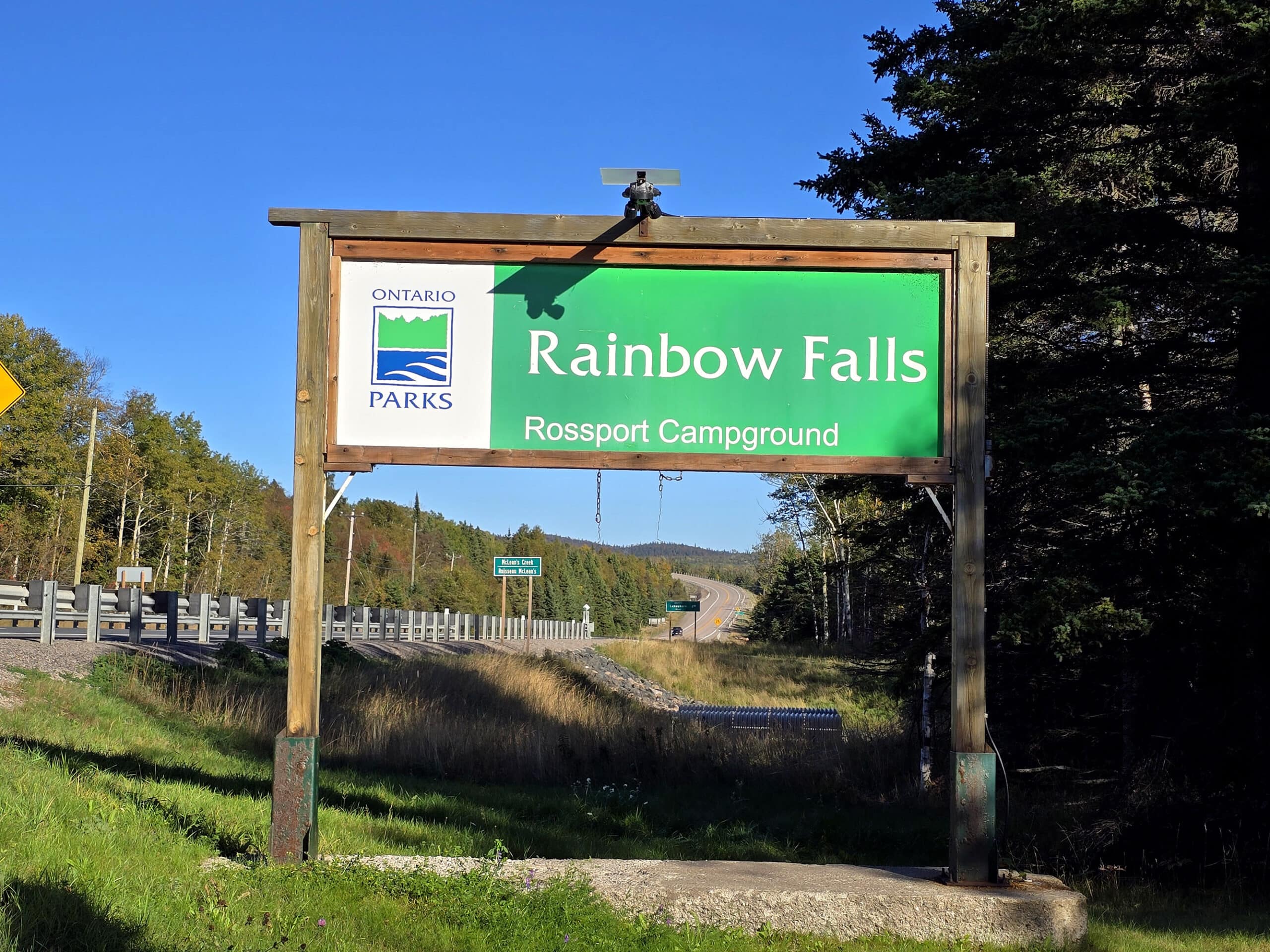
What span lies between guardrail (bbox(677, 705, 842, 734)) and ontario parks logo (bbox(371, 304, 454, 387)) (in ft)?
39.2

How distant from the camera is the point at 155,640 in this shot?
21.6m

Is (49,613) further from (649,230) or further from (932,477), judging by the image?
(932,477)

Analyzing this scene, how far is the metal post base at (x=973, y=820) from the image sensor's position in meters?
6.21

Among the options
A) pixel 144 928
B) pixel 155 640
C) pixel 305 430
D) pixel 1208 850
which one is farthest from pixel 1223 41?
pixel 155 640

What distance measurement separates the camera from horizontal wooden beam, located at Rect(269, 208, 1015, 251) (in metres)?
6.74

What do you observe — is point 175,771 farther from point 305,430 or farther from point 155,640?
point 155,640

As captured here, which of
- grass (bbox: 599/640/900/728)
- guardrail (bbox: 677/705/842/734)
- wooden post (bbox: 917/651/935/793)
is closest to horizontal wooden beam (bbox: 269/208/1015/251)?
wooden post (bbox: 917/651/935/793)

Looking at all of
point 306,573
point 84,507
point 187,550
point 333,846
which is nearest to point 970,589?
point 306,573

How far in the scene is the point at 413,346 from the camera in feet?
22.1

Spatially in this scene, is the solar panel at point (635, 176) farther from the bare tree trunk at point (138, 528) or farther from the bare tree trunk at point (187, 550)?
the bare tree trunk at point (187, 550)

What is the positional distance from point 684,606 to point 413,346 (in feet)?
147

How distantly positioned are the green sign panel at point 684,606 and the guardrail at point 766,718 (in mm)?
21844

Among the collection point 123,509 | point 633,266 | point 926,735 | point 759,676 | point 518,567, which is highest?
point 123,509

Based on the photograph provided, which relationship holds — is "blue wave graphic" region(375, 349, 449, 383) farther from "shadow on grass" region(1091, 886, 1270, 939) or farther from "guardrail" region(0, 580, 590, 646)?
"shadow on grass" region(1091, 886, 1270, 939)
